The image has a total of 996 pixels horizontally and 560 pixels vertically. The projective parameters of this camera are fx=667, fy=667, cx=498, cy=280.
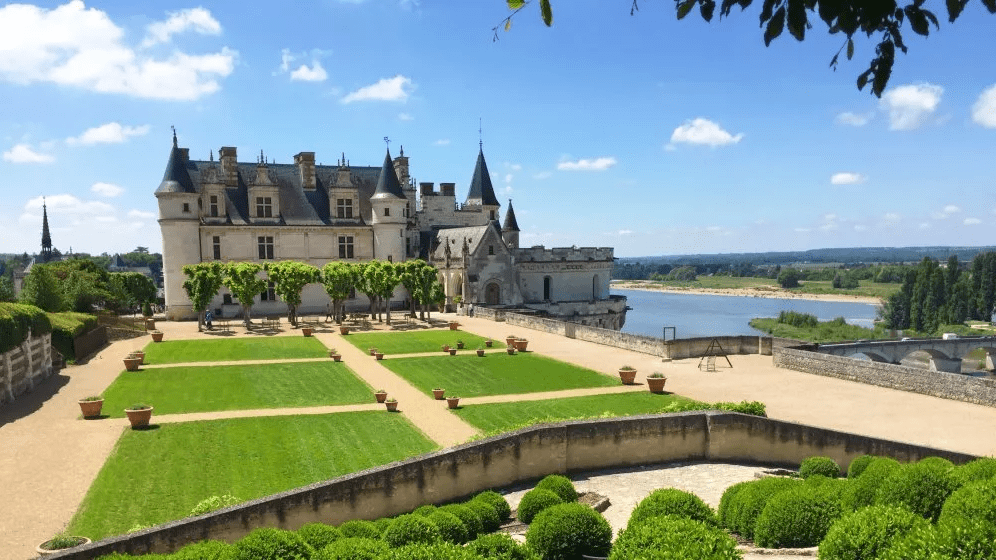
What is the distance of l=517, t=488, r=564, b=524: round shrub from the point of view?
38.6 feet

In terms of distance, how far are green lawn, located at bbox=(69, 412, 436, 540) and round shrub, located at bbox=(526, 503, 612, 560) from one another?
723 cm

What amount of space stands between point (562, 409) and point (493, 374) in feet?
22.0

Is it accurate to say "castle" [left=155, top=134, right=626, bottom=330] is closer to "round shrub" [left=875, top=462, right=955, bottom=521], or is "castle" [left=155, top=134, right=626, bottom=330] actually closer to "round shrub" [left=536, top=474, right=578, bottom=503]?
"round shrub" [left=536, top=474, right=578, bottom=503]

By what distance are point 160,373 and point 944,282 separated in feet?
295

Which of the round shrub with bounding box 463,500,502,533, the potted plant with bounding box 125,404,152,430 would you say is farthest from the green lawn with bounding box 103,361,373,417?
the round shrub with bounding box 463,500,502,533

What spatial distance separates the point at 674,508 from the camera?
948cm

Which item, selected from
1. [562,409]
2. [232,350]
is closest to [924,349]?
[562,409]

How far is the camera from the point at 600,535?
9688 millimetres

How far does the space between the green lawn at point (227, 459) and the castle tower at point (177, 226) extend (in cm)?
3405

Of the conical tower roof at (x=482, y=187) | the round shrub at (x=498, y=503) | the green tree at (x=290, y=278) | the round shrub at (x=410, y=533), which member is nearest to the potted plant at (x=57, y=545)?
the round shrub at (x=410, y=533)

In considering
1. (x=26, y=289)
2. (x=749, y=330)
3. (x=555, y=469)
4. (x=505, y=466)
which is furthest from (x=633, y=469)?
(x=749, y=330)

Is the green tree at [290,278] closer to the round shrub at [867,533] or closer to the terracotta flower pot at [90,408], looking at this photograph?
the terracotta flower pot at [90,408]

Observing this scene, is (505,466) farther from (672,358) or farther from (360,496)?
(672,358)

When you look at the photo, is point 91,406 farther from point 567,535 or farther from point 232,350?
point 567,535
